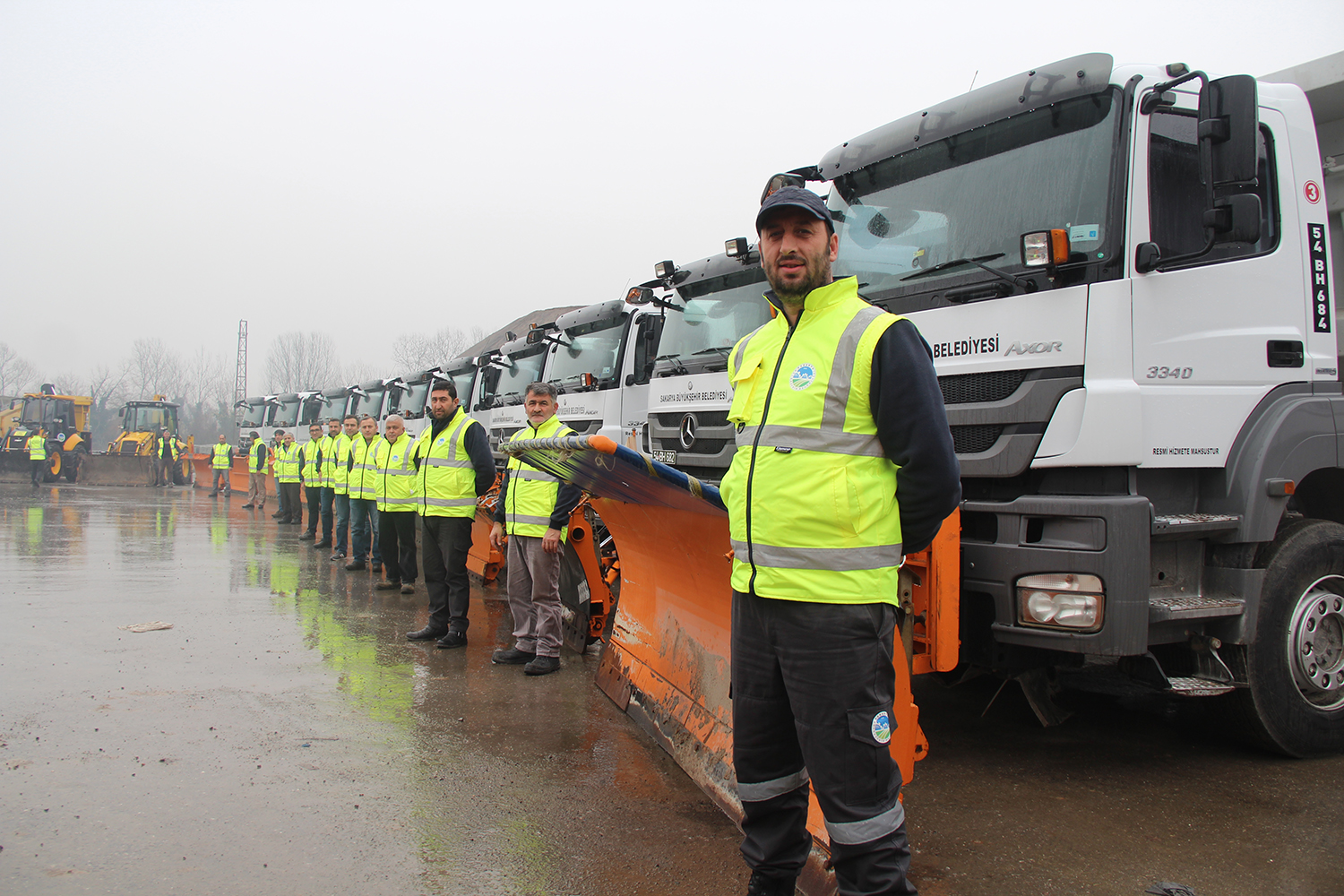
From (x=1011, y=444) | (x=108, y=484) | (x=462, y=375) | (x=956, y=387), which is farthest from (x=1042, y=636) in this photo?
(x=108, y=484)

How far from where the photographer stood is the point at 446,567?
6738 mm

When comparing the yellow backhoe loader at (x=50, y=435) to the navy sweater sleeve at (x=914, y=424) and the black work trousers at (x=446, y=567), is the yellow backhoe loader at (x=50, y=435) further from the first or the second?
the navy sweater sleeve at (x=914, y=424)

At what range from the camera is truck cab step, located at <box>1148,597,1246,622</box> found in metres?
3.47

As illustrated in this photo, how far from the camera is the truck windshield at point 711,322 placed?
665 cm

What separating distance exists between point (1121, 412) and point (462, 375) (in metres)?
11.2

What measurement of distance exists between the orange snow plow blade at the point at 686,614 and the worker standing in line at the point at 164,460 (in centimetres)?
2929

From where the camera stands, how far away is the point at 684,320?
741 cm

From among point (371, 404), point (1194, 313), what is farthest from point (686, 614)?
point (371, 404)

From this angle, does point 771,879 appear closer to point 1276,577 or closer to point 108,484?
point 1276,577

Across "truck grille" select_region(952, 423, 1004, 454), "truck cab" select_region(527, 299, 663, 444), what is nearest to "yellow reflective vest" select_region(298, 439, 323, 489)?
"truck cab" select_region(527, 299, 663, 444)

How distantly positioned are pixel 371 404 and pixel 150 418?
19902 mm

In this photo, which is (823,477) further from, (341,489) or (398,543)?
(341,489)

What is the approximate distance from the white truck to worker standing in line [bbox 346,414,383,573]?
7.74 m

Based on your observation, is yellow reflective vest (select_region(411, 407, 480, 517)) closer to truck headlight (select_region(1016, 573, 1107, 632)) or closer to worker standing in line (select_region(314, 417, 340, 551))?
truck headlight (select_region(1016, 573, 1107, 632))
